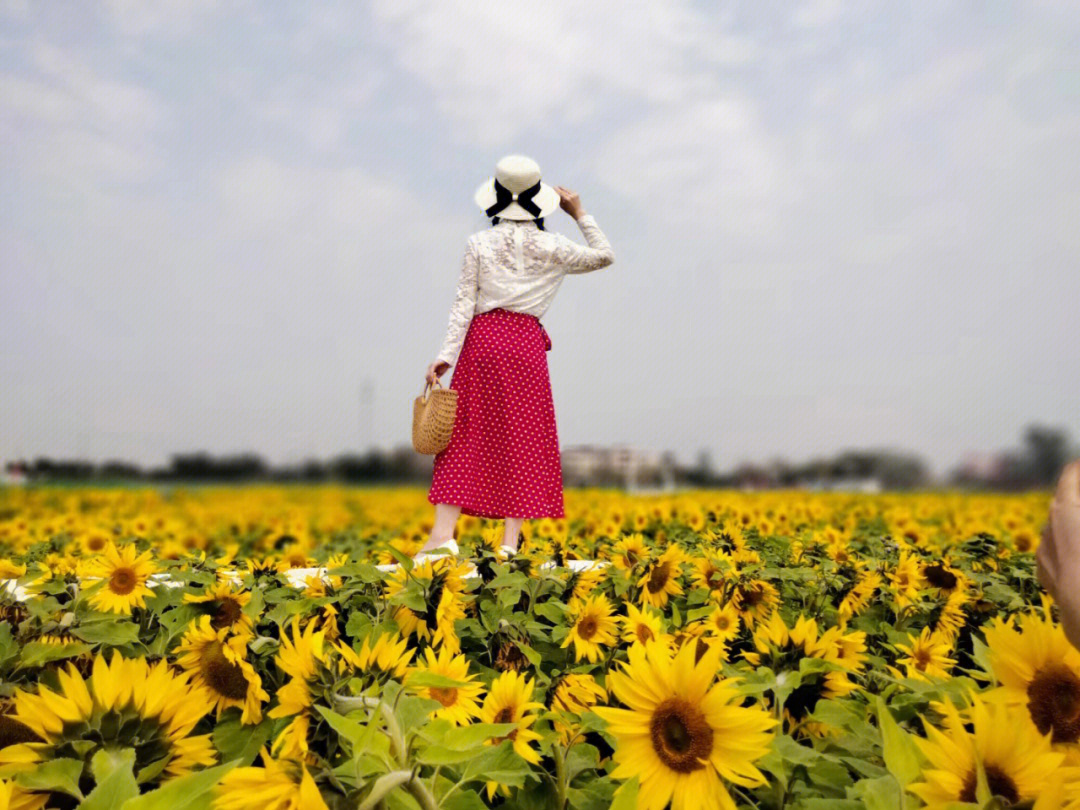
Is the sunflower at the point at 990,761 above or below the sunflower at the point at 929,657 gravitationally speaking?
above

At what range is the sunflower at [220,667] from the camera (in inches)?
55.2

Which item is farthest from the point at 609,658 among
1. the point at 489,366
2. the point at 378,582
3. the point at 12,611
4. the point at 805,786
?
the point at 489,366

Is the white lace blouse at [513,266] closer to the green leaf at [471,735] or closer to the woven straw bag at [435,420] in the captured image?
the woven straw bag at [435,420]

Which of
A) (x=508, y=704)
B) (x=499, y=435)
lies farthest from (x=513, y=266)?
(x=508, y=704)

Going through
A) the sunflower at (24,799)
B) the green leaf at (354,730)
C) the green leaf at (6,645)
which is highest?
the green leaf at (354,730)

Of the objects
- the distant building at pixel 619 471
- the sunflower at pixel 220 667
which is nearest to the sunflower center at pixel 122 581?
the sunflower at pixel 220 667

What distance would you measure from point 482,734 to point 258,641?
749mm

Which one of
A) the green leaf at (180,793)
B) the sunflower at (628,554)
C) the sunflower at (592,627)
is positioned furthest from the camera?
the sunflower at (628,554)

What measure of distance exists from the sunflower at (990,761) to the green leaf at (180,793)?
24.7 inches

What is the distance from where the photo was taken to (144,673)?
40.4 inches

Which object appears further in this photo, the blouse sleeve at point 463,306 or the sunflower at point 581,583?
the blouse sleeve at point 463,306

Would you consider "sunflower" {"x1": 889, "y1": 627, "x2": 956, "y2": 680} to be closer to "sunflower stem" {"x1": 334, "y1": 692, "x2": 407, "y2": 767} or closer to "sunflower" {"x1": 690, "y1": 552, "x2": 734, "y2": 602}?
"sunflower" {"x1": 690, "y1": 552, "x2": 734, "y2": 602}

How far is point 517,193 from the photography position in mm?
4555

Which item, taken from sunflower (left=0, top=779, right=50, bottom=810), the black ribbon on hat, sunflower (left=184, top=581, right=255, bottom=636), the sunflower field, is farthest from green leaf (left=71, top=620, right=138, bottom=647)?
the black ribbon on hat
